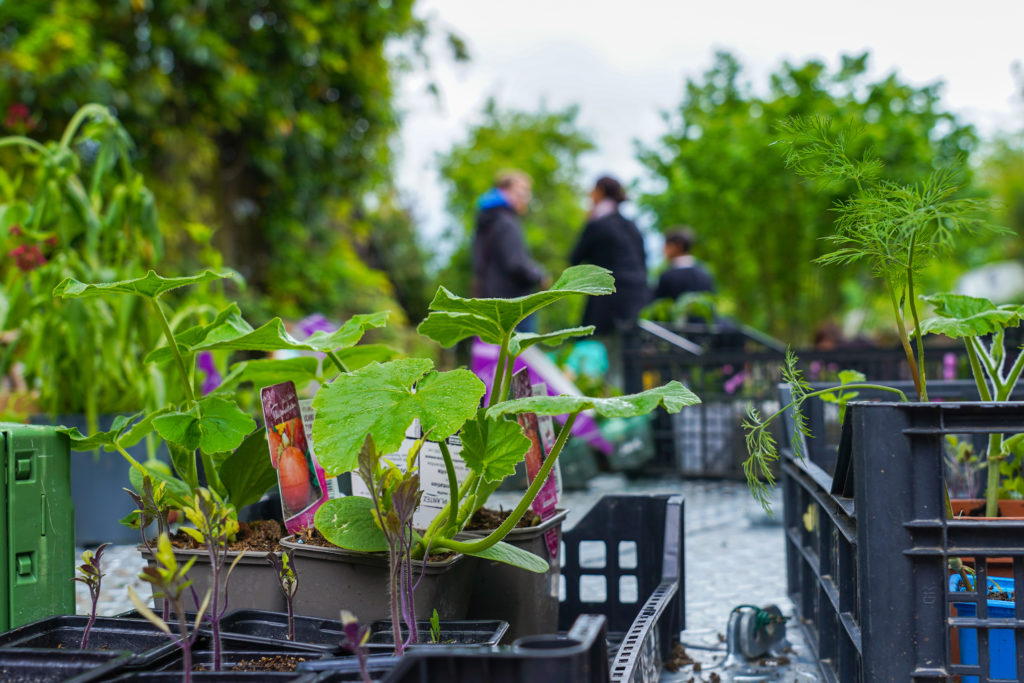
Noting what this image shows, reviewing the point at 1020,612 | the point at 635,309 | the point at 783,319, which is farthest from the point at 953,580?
the point at 783,319

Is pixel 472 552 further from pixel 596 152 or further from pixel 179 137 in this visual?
pixel 596 152

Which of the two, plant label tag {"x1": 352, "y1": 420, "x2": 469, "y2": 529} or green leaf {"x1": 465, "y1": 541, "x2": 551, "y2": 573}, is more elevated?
plant label tag {"x1": 352, "y1": 420, "x2": 469, "y2": 529}

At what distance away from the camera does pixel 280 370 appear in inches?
57.2

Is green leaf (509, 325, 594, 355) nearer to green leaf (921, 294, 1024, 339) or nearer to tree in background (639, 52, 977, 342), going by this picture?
green leaf (921, 294, 1024, 339)

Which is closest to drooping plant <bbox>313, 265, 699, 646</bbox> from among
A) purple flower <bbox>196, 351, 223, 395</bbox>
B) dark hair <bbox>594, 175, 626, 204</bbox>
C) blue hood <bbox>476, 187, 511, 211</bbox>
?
purple flower <bbox>196, 351, 223, 395</bbox>

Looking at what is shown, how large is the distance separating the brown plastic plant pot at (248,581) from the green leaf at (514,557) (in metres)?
0.36

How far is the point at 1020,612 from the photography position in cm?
91

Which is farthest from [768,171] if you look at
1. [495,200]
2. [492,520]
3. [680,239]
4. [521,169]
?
[521,169]

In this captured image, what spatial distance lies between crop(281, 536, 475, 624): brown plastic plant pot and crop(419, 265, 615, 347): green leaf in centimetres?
30

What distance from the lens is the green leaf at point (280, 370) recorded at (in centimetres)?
142

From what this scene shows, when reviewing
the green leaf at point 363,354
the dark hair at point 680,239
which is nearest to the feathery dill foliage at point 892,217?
the green leaf at point 363,354

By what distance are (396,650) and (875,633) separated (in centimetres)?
50

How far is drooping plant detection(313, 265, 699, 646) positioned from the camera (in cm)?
95

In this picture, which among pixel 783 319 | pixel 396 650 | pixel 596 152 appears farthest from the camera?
pixel 596 152
